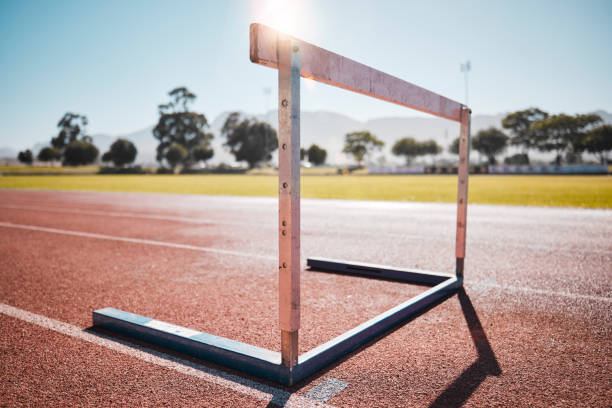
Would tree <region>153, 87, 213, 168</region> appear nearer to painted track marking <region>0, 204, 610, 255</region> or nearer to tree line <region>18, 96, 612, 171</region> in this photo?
tree line <region>18, 96, 612, 171</region>

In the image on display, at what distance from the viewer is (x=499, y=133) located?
388 feet

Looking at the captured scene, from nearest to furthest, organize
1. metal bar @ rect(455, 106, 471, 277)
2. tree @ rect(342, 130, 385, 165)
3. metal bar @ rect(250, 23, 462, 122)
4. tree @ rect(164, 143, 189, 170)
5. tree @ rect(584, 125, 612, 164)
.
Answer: metal bar @ rect(250, 23, 462, 122) → metal bar @ rect(455, 106, 471, 277) → tree @ rect(584, 125, 612, 164) → tree @ rect(164, 143, 189, 170) → tree @ rect(342, 130, 385, 165)

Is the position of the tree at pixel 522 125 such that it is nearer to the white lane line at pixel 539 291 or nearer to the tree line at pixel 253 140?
the tree line at pixel 253 140

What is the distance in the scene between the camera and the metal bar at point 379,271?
4621mm

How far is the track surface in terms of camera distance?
2348 mm

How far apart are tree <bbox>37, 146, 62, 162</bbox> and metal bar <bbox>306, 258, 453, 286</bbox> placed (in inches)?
5899

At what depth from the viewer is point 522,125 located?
116 metres

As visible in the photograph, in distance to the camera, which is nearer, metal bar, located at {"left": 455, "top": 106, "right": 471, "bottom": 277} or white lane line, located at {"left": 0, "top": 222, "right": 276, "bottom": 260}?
metal bar, located at {"left": 455, "top": 106, "right": 471, "bottom": 277}

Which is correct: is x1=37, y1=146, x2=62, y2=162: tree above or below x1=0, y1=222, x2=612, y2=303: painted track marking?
above

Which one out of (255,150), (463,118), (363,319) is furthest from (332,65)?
(255,150)

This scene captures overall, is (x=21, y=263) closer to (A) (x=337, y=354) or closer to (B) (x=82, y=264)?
(B) (x=82, y=264)

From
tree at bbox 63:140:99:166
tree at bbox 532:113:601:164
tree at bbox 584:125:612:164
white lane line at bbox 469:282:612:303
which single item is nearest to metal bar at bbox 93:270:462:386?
white lane line at bbox 469:282:612:303

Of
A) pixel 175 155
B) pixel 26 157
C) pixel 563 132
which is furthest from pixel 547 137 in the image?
pixel 26 157

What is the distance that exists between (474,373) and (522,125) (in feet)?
429
